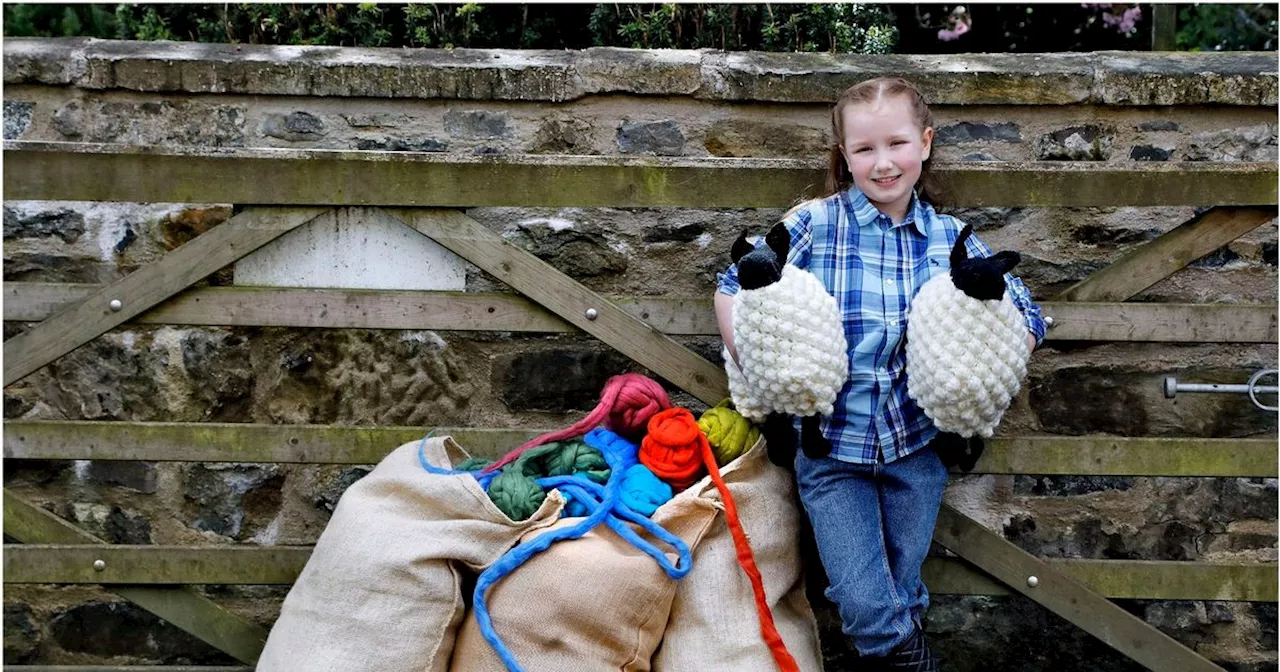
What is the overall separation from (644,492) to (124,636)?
1411 millimetres

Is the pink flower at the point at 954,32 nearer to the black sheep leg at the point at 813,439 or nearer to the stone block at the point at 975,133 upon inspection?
the stone block at the point at 975,133

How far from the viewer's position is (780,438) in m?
2.51

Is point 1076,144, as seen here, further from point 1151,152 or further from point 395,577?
point 395,577

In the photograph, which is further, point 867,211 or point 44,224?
point 44,224

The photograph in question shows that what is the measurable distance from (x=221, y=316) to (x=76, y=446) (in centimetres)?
44

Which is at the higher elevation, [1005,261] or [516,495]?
[1005,261]

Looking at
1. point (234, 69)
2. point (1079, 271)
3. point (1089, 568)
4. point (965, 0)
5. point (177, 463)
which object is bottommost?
point (1089, 568)

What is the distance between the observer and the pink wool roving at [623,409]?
2.57 m

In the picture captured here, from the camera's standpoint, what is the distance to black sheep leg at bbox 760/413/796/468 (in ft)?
8.17

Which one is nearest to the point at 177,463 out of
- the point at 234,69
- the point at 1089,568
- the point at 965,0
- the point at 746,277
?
the point at 234,69

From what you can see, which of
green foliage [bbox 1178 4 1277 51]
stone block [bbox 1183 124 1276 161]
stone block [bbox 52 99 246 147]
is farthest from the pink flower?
stone block [bbox 52 99 246 147]

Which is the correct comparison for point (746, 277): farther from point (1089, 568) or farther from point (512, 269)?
point (1089, 568)

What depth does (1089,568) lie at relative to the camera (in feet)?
9.01

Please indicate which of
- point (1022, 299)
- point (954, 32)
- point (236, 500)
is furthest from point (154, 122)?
point (954, 32)
